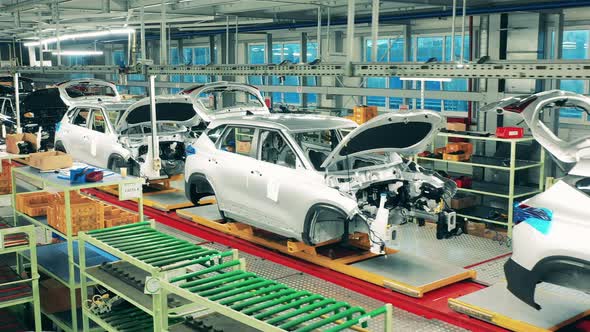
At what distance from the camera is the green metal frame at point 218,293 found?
10.2 ft

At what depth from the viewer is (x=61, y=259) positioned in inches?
220

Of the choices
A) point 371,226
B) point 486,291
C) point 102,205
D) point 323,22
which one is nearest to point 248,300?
point 102,205

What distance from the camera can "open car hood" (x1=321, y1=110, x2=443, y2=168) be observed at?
5980mm

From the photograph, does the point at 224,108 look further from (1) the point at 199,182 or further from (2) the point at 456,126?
(2) the point at 456,126

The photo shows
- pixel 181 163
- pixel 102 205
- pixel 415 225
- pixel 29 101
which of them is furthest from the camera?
pixel 29 101

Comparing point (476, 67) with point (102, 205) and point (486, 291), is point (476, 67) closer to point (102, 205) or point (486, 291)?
point (486, 291)

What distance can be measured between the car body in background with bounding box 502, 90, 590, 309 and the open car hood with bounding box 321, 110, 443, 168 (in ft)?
3.67

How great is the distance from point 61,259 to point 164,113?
4.94m

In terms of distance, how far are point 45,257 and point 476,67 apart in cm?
418

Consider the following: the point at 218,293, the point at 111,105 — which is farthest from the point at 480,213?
the point at 111,105

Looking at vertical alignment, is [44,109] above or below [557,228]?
above

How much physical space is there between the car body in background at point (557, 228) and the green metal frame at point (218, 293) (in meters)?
1.94

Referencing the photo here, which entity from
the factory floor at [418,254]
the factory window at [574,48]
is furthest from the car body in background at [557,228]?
the factory window at [574,48]

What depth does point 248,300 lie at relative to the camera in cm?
333
